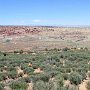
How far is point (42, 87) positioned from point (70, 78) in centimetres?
446

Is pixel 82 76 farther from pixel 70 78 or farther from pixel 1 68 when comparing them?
pixel 1 68

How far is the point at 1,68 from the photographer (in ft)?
76.2

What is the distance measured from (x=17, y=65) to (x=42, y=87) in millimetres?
11601

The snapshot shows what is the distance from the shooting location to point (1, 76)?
19.0 metres

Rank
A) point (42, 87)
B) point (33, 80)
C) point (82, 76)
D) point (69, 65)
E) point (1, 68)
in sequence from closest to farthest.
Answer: point (42, 87), point (33, 80), point (82, 76), point (1, 68), point (69, 65)

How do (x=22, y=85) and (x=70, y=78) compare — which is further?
(x=70, y=78)

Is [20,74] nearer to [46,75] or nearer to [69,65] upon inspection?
[46,75]

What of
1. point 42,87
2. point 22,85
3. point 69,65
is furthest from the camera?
point 69,65

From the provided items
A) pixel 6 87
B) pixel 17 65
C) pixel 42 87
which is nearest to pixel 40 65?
pixel 17 65

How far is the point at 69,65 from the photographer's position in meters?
24.9

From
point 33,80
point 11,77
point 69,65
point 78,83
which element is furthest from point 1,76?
point 69,65

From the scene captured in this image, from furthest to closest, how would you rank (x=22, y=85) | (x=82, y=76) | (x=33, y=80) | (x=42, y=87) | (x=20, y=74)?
(x=20, y=74)
(x=82, y=76)
(x=33, y=80)
(x=22, y=85)
(x=42, y=87)

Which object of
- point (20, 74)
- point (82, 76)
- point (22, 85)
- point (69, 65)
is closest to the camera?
point (22, 85)

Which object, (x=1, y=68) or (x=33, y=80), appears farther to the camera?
(x=1, y=68)
